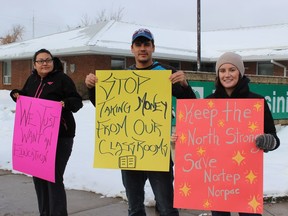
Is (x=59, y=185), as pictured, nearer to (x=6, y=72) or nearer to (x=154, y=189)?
(x=154, y=189)

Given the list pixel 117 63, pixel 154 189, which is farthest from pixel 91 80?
pixel 117 63

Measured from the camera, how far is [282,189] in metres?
5.20

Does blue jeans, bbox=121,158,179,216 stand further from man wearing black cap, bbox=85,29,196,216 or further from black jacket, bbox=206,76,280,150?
black jacket, bbox=206,76,280,150

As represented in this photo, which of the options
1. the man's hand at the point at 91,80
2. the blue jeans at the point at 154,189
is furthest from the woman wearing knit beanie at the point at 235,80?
the man's hand at the point at 91,80

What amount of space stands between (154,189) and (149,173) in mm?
133

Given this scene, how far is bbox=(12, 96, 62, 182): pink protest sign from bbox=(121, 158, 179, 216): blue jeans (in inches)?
31.7

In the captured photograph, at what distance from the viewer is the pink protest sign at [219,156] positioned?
9.60 feet

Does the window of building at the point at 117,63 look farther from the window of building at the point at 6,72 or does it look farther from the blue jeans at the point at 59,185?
the blue jeans at the point at 59,185

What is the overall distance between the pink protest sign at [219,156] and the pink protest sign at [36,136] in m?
1.24

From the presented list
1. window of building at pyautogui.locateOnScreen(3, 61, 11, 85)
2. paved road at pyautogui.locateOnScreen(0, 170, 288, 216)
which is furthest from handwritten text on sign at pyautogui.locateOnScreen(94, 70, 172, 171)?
window of building at pyautogui.locateOnScreen(3, 61, 11, 85)

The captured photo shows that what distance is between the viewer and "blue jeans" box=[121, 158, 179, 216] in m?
3.20

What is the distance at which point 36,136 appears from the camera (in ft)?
12.6

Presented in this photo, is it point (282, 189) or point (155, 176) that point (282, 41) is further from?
point (155, 176)

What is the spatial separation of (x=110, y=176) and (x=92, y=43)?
12719 mm
